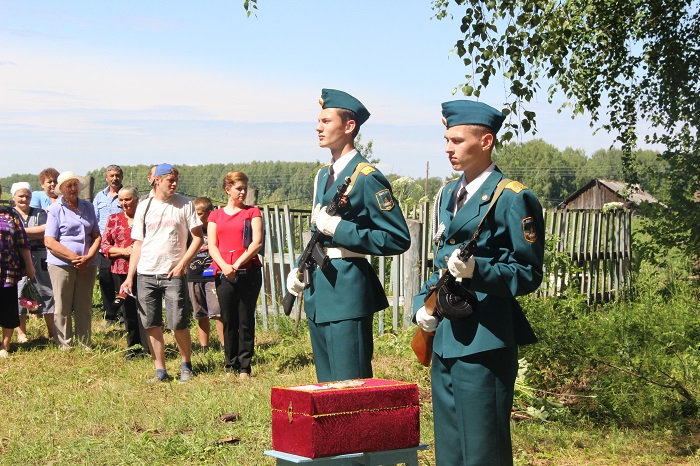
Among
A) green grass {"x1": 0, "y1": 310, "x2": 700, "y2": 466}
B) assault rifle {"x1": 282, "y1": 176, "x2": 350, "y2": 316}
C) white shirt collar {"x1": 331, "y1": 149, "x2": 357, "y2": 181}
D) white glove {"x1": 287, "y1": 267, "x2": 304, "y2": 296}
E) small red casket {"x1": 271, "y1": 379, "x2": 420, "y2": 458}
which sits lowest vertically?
green grass {"x1": 0, "y1": 310, "x2": 700, "y2": 466}

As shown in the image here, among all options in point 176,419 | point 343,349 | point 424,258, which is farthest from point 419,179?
point 343,349

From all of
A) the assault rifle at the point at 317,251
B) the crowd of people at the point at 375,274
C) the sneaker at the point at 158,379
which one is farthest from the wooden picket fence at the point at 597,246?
the assault rifle at the point at 317,251

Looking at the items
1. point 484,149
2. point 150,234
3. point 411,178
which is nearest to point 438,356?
point 484,149

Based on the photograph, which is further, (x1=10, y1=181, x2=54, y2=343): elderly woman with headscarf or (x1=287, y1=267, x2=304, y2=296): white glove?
(x1=10, y1=181, x2=54, y2=343): elderly woman with headscarf

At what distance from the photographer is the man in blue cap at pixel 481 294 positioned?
12.8 ft

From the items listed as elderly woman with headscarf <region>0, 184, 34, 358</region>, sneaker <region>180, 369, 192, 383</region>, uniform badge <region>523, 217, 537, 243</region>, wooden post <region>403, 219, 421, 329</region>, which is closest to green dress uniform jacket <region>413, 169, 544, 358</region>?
uniform badge <region>523, 217, 537, 243</region>

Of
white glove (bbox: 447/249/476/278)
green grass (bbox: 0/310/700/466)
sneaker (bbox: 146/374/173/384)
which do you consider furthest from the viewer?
sneaker (bbox: 146/374/173/384)

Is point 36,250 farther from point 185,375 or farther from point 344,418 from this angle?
point 344,418

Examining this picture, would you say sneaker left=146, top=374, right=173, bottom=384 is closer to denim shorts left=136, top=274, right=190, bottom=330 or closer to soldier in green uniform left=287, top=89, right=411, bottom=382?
denim shorts left=136, top=274, right=190, bottom=330

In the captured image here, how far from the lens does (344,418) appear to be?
3.72 m

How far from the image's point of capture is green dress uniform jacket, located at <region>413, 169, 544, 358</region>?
12.8ft

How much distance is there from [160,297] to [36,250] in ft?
11.2

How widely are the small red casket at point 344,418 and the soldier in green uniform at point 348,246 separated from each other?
1081 millimetres

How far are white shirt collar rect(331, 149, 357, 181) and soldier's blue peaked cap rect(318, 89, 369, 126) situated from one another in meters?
0.20
